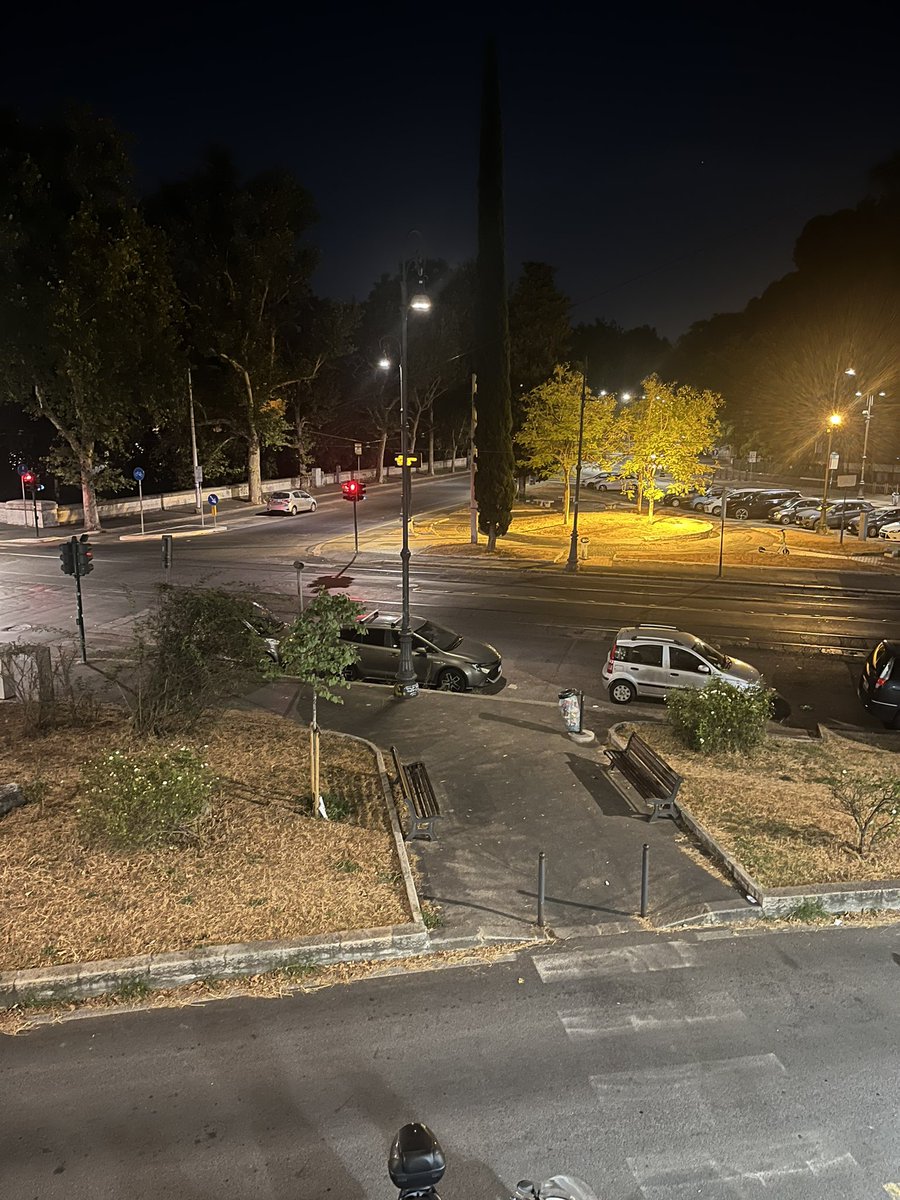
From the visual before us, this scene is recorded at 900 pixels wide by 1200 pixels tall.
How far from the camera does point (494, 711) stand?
48.0 feet

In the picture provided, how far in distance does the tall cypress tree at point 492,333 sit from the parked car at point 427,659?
18666 mm

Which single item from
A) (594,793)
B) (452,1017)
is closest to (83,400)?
(594,793)

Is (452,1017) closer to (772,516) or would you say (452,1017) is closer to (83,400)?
(83,400)

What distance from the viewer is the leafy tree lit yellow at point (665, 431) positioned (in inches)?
1631

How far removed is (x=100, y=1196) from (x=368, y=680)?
12.3m

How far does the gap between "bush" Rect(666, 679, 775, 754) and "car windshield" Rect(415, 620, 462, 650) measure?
5.89 m

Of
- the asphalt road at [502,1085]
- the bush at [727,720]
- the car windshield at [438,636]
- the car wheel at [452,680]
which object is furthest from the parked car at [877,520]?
the asphalt road at [502,1085]

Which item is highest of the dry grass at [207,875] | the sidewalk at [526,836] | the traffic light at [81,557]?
the traffic light at [81,557]

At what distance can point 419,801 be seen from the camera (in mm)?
10055

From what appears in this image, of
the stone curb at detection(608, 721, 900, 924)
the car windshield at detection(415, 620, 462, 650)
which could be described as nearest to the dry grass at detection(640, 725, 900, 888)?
the stone curb at detection(608, 721, 900, 924)

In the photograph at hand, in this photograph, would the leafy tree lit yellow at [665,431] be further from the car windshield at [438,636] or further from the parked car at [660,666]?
the car windshield at [438,636]

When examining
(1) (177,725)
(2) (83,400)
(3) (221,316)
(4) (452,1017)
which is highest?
(3) (221,316)

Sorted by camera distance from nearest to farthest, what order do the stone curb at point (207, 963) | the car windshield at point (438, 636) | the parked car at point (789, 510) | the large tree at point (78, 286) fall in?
the stone curb at point (207, 963), the car windshield at point (438, 636), the large tree at point (78, 286), the parked car at point (789, 510)

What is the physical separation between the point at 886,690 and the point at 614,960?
31.5 feet
